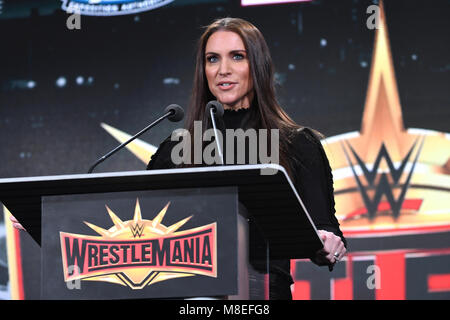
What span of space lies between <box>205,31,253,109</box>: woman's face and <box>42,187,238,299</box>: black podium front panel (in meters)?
0.94

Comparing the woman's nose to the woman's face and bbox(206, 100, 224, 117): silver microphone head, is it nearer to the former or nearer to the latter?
the woman's face

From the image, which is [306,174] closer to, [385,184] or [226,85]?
[226,85]

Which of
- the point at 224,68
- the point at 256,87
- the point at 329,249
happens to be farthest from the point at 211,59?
the point at 329,249

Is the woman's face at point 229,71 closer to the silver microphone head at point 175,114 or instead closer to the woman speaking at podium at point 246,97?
the woman speaking at podium at point 246,97

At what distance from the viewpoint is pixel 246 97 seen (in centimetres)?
259

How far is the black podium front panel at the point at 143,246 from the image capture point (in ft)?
5.26

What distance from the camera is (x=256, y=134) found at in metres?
2.44

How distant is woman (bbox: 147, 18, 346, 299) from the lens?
93.7 inches

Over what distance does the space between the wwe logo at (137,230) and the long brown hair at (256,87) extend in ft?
2.85

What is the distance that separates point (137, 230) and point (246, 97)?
1044 millimetres
